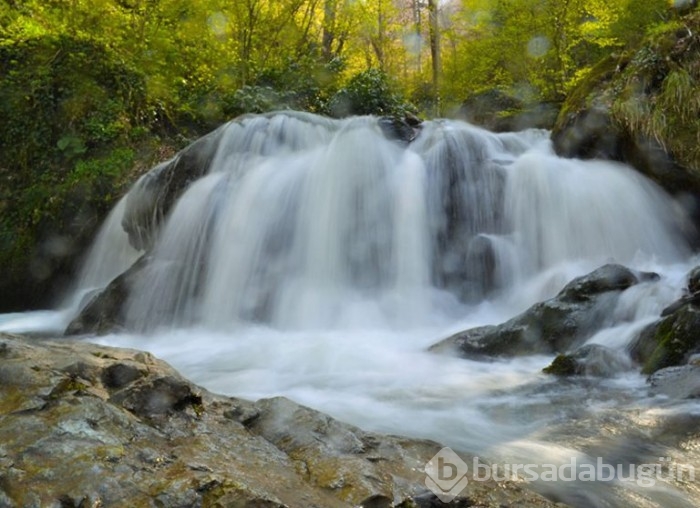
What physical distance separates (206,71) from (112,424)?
13.6 meters

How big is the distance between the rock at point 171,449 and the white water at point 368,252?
79.1 inches

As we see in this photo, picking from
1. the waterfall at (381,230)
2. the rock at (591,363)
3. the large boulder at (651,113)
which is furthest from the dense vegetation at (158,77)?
the rock at (591,363)

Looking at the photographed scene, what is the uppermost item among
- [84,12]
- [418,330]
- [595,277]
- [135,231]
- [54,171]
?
[84,12]

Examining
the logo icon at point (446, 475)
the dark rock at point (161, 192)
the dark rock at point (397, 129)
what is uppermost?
the dark rock at point (397, 129)

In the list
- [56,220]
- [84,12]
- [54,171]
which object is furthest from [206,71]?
[56,220]

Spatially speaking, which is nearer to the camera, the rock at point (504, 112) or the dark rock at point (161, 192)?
the dark rock at point (161, 192)

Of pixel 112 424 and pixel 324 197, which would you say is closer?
pixel 112 424

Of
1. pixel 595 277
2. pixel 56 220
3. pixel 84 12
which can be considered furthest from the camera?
pixel 84 12

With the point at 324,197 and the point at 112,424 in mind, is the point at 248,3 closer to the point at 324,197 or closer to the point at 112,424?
the point at 324,197

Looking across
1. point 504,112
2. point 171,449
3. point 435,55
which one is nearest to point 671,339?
point 171,449

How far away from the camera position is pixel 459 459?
95.8 inches

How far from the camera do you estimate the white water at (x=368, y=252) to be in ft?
17.7

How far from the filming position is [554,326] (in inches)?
207

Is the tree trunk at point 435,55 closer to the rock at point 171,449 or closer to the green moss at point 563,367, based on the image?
the green moss at point 563,367
